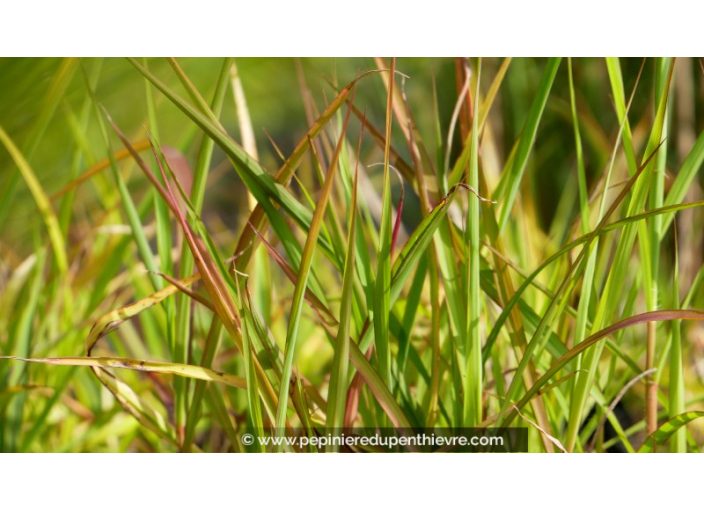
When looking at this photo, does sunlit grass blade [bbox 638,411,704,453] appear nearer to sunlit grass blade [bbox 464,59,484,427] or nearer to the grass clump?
the grass clump

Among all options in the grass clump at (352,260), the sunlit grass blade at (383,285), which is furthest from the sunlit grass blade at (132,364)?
the sunlit grass blade at (383,285)

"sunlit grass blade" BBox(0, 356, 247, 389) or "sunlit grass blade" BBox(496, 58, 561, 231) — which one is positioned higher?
"sunlit grass blade" BBox(496, 58, 561, 231)

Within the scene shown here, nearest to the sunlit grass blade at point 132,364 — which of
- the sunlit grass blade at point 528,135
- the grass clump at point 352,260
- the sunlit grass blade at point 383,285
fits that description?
the grass clump at point 352,260

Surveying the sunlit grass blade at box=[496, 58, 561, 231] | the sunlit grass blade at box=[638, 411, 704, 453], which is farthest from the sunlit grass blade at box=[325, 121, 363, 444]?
the sunlit grass blade at box=[638, 411, 704, 453]

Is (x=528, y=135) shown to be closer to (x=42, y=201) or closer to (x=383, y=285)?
(x=383, y=285)

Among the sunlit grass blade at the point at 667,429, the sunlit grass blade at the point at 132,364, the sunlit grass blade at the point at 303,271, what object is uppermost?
the sunlit grass blade at the point at 303,271

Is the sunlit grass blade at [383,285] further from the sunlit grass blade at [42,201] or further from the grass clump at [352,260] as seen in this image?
the sunlit grass blade at [42,201]

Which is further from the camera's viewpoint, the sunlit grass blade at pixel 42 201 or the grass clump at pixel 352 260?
the sunlit grass blade at pixel 42 201

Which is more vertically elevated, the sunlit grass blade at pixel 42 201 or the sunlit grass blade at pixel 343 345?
the sunlit grass blade at pixel 42 201
